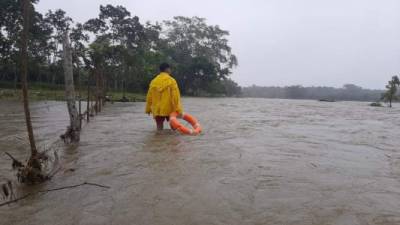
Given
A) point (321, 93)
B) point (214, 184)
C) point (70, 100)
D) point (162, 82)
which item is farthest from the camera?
point (321, 93)

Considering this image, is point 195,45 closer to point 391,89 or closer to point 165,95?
point 391,89

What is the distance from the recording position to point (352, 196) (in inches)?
137

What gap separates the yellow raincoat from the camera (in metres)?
7.69

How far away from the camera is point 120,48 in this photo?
33.0 meters

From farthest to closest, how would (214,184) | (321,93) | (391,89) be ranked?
(321,93)
(391,89)
(214,184)

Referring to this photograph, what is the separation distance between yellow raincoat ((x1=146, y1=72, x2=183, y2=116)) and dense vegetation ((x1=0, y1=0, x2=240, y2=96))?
1882 centimetres

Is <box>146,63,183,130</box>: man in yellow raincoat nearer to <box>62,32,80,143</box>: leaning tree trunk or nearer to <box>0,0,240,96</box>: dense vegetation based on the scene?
<box>62,32,80,143</box>: leaning tree trunk

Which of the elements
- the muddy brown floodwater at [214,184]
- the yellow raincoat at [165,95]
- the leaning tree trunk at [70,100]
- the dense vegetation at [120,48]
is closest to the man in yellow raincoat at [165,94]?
the yellow raincoat at [165,95]

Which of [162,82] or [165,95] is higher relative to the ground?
[162,82]

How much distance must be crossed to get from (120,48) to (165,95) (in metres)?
26.5

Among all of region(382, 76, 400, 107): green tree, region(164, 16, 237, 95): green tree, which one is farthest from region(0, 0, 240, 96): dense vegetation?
region(382, 76, 400, 107): green tree

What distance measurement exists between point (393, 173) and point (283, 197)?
74.0 inches

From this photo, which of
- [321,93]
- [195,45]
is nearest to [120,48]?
[195,45]

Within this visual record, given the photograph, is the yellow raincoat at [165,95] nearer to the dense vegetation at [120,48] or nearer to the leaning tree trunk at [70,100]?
the leaning tree trunk at [70,100]
